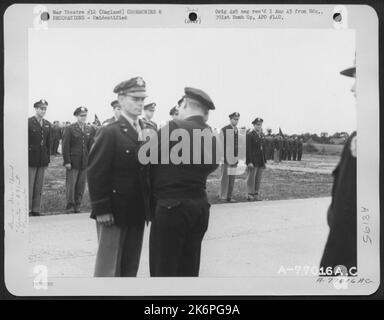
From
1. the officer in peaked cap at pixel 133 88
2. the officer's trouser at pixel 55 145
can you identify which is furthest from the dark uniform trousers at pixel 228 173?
the officer's trouser at pixel 55 145

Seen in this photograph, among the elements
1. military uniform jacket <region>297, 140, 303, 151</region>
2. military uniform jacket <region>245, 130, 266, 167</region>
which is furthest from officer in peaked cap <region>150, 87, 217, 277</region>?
military uniform jacket <region>297, 140, 303, 151</region>

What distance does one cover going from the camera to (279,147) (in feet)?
8.29

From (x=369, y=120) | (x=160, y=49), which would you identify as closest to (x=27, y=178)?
(x=160, y=49)

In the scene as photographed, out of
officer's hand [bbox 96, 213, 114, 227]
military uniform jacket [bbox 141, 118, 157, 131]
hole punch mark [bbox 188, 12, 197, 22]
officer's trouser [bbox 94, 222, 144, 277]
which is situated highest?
hole punch mark [bbox 188, 12, 197, 22]

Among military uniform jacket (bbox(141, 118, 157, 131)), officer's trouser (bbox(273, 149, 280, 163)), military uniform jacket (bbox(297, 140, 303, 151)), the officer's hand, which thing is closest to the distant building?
military uniform jacket (bbox(297, 140, 303, 151))

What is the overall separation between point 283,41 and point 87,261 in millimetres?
1366

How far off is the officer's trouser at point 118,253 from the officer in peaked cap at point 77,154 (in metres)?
0.17

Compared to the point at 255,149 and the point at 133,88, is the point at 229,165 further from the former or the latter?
the point at 133,88

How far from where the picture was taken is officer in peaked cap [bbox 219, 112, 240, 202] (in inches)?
98.6

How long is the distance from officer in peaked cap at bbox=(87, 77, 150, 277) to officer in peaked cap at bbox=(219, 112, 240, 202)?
1.15ft

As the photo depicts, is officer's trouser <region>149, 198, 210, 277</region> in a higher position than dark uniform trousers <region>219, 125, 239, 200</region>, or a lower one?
lower

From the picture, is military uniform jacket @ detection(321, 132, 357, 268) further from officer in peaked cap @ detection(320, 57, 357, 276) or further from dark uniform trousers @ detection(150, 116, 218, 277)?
dark uniform trousers @ detection(150, 116, 218, 277)
